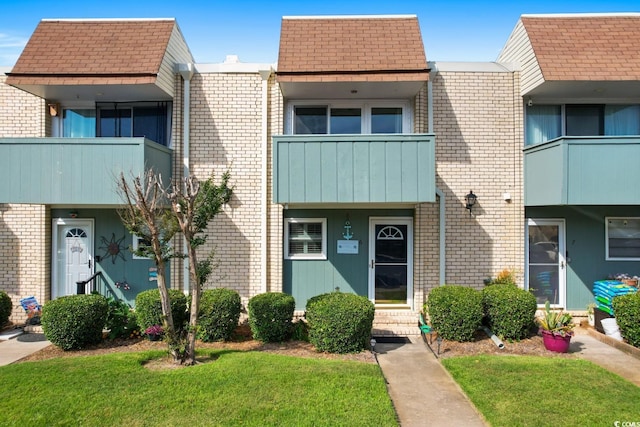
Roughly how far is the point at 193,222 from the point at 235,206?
283 cm

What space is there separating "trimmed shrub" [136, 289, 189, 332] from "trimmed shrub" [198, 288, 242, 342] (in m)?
0.43

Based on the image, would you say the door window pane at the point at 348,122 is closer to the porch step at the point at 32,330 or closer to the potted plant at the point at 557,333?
the potted plant at the point at 557,333

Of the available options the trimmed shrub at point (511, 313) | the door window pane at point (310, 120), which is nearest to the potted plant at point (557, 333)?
the trimmed shrub at point (511, 313)

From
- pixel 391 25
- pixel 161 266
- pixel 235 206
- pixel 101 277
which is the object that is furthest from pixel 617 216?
pixel 101 277

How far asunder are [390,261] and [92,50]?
29.1 feet

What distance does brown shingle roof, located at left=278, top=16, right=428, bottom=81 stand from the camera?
27.9ft

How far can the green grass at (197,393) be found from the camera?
15.2 feet

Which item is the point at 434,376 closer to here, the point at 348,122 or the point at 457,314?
the point at 457,314

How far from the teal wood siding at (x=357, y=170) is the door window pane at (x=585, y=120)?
4.40m

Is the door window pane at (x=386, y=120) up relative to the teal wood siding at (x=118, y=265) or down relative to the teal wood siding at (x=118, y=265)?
up

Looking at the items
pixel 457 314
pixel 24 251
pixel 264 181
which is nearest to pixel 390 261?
pixel 457 314

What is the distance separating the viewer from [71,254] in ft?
31.5

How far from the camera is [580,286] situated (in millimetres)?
9352

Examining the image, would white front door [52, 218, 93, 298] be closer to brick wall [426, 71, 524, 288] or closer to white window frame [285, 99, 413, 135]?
white window frame [285, 99, 413, 135]
